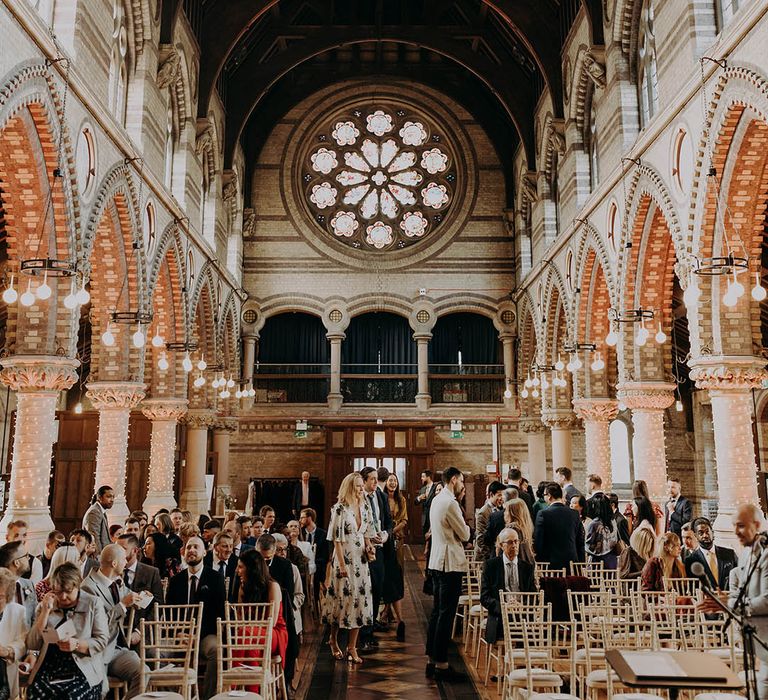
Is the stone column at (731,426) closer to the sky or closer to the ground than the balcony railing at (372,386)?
closer to the ground

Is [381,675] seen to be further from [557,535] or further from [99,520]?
[99,520]

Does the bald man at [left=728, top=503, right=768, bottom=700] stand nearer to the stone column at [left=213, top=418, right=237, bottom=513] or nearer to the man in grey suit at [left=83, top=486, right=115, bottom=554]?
the man in grey suit at [left=83, top=486, right=115, bottom=554]

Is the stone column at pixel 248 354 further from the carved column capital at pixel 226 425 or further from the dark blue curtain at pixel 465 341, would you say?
the dark blue curtain at pixel 465 341

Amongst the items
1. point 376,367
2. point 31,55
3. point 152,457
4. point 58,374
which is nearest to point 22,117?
point 31,55

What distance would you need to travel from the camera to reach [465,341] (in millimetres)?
25406

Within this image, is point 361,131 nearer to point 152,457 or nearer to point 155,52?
point 155,52

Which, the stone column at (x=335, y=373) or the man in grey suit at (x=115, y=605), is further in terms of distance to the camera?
the stone column at (x=335, y=373)

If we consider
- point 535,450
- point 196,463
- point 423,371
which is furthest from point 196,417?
point 535,450

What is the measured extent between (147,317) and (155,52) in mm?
5879

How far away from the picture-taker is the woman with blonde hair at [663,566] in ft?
22.9

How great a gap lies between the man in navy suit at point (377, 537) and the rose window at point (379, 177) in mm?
17433

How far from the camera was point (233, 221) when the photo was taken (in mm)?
23797

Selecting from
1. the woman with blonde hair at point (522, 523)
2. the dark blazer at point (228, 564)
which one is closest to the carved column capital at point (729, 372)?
the woman with blonde hair at point (522, 523)

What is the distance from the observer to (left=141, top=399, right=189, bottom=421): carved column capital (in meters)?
16.6
